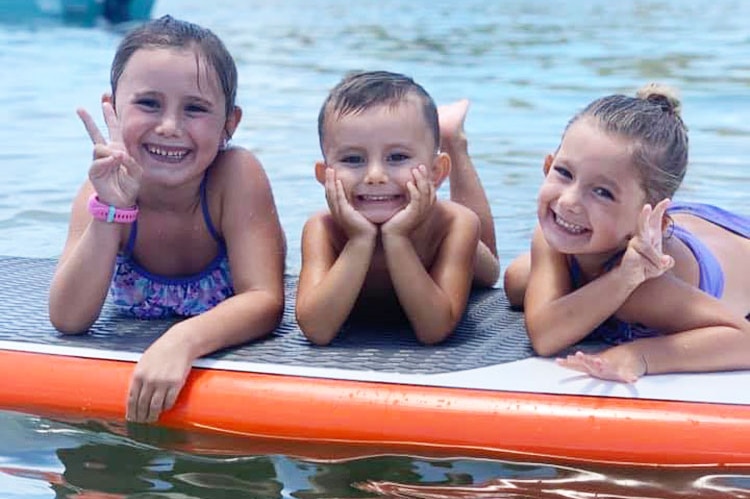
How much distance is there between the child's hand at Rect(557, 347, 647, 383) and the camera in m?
2.79

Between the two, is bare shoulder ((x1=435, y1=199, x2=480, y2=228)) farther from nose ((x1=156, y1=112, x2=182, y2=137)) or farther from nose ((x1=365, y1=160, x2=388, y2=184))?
nose ((x1=156, y1=112, x2=182, y2=137))

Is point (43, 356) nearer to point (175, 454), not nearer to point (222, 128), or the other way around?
point (175, 454)

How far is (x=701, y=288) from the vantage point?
3.06 meters

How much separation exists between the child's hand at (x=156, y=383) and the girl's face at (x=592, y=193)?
3.00 ft

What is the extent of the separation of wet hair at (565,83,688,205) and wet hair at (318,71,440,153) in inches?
15.2

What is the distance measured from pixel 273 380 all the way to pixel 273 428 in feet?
0.37

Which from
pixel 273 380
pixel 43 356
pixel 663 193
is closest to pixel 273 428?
pixel 273 380

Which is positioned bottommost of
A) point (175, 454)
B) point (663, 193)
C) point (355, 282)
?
point (175, 454)

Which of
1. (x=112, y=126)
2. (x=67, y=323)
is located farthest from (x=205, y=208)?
(x=67, y=323)

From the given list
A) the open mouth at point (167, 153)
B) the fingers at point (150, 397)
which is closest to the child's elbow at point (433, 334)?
the fingers at point (150, 397)

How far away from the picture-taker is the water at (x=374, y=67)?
2.70 metres

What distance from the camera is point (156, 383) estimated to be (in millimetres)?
2857

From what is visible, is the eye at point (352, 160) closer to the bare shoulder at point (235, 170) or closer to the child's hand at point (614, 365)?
the bare shoulder at point (235, 170)

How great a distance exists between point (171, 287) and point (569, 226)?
107 cm
